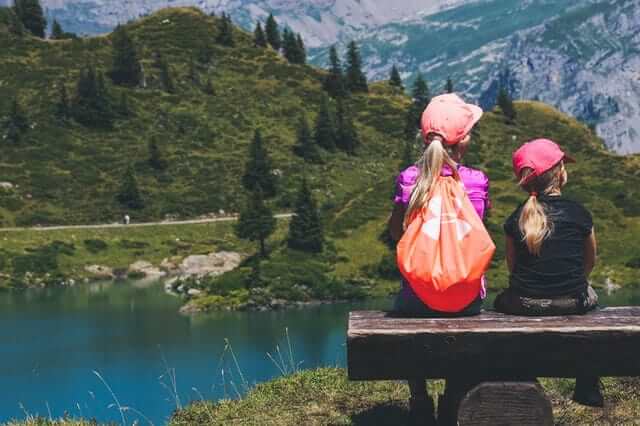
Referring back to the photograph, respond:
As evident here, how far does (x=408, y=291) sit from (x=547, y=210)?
1.58 meters

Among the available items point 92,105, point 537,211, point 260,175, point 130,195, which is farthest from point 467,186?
point 92,105

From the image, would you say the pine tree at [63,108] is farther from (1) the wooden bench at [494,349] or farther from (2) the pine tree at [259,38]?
(1) the wooden bench at [494,349]

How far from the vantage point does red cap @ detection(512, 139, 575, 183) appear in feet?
26.2

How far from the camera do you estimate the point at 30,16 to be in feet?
463

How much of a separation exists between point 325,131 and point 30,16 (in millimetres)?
63353

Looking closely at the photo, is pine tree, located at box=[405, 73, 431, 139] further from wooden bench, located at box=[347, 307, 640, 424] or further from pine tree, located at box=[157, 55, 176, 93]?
wooden bench, located at box=[347, 307, 640, 424]

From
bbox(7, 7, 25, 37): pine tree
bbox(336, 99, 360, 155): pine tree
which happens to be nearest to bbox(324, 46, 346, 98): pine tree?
bbox(336, 99, 360, 155): pine tree

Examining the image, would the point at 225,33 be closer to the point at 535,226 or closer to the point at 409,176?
the point at 409,176

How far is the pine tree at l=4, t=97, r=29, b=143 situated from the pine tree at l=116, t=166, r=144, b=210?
18.4m

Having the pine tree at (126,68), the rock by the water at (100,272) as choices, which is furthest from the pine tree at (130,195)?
the pine tree at (126,68)

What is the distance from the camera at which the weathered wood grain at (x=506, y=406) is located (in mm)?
7125

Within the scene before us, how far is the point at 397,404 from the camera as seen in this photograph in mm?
9977

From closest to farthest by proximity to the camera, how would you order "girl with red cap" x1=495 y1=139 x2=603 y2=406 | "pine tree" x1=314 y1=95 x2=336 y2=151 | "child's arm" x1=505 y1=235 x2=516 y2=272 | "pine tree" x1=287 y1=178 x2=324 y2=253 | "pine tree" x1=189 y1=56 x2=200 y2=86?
"girl with red cap" x1=495 y1=139 x2=603 y2=406, "child's arm" x1=505 y1=235 x2=516 y2=272, "pine tree" x1=287 y1=178 x2=324 y2=253, "pine tree" x1=314 y1=95 x2=336 y2=151, "pine tree" x1=189 y1=56 x2=200 y2=86

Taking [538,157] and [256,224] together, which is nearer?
[538,157]
